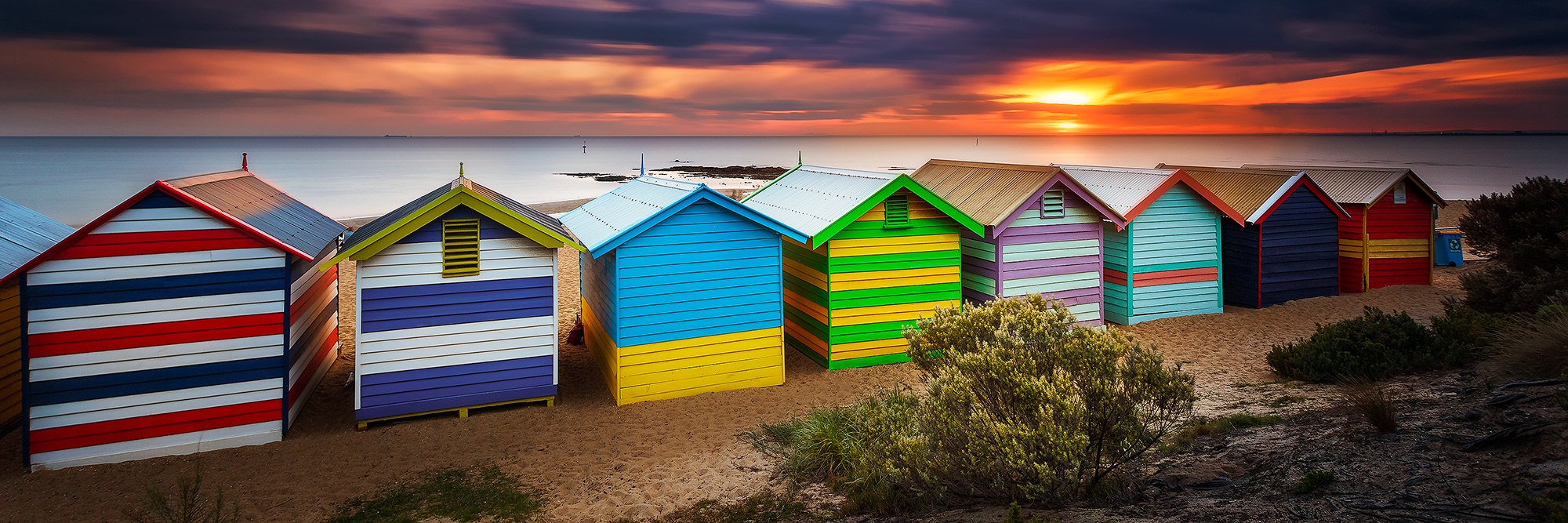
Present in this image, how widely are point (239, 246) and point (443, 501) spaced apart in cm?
429

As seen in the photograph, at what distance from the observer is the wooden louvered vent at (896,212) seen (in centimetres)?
1316

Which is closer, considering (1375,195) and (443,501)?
(443,501)

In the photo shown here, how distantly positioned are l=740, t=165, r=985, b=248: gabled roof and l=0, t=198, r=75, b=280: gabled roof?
31.7ft

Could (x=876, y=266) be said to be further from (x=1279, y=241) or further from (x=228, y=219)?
(x=1279, y=241)

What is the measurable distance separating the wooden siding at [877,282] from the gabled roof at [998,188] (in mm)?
1235

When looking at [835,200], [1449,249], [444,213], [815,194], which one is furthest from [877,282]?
[1449,249]

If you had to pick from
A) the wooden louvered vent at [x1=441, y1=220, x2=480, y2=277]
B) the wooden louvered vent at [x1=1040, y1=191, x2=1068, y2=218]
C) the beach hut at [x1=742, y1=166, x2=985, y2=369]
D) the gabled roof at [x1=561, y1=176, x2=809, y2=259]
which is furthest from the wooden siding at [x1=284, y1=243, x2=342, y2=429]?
the wooden louvered vent at [x1=1040, y1=191, x2=1068, y2=218]

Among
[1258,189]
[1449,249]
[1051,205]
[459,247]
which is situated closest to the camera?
[459,247]

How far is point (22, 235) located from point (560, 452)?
8.35 metres

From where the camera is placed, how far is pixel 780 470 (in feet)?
29.0

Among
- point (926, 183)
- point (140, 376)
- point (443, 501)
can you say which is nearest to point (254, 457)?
point (140, 376)

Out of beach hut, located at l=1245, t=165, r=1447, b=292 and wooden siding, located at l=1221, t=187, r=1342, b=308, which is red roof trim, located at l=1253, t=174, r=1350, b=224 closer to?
wooden siding, located at l=1221, t=187, r=1342, b=308

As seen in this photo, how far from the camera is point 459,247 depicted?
10.4 meters

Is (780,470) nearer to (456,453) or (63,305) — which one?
(456,453)
